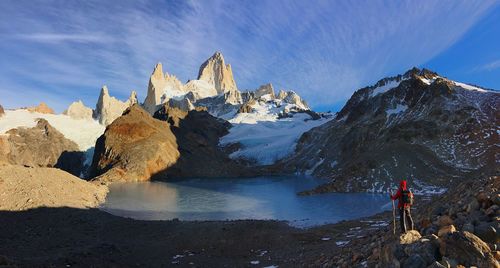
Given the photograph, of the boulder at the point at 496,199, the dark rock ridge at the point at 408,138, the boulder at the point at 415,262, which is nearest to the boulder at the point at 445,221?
the boulder at the point at 496,199

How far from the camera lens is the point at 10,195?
118ft

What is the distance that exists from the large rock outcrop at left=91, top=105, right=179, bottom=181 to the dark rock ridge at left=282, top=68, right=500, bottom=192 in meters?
37.2

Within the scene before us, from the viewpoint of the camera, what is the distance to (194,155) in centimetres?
12912

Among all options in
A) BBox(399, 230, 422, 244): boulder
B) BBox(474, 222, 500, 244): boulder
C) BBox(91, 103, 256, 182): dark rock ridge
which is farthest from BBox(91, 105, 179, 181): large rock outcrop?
BBox(474, 222, 500, 244): boulder

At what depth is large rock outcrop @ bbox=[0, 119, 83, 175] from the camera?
135 m

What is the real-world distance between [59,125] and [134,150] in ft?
325

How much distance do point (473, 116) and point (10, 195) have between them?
83836mm

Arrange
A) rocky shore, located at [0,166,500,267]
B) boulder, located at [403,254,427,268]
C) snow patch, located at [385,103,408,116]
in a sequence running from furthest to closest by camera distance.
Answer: snow patch, located at [385,103,408,116]
rocky shore, located at [0,166,500,267]
boulder, located at [403,254,427,268]

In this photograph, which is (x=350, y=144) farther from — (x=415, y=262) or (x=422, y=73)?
(x=415, y=262)

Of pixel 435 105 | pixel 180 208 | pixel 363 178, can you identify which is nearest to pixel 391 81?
pixel 435 105

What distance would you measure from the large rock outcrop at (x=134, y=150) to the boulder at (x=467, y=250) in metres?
91.4

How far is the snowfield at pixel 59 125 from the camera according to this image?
15238 cm

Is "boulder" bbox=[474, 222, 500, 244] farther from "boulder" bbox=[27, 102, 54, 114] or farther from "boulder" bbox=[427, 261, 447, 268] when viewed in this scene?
"boulder" bbox=[27, 102, 54, 114]

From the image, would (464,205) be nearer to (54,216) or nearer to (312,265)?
(312,265)
